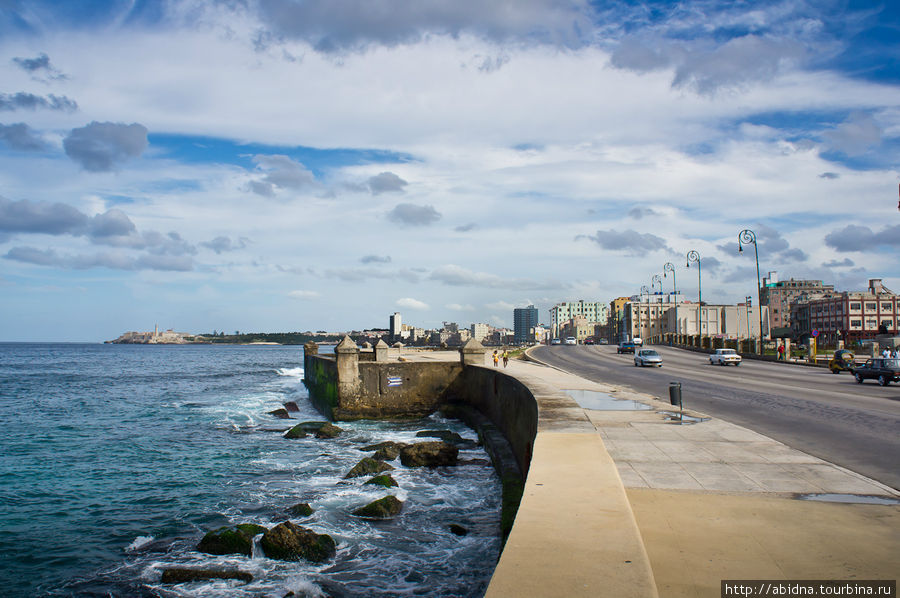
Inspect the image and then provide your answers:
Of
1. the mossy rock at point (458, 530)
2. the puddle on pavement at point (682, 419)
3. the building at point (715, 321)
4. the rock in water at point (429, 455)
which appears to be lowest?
the mossy rock at point (458, 530)

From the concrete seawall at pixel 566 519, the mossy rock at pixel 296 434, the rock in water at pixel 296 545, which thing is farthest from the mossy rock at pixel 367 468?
the mossy rock at pixel 296 434

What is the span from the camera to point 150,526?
12.8 metres

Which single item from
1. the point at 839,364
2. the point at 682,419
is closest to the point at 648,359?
the point at 839,364

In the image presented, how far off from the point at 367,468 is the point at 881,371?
73.6ft

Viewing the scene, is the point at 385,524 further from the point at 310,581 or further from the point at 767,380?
the point at 767,380

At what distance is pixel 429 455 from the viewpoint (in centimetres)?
1686

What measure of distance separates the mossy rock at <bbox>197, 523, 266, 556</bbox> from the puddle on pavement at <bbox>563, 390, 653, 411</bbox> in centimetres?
846

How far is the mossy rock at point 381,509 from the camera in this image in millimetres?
12383

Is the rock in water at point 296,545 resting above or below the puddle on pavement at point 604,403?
below

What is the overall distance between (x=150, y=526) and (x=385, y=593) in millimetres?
6752

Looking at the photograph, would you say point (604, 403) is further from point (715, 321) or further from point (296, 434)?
point (715, 321)

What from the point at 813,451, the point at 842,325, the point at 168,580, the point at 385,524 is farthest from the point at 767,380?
the point at 842,325

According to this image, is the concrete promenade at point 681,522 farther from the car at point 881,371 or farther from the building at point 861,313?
the building at point 861,313

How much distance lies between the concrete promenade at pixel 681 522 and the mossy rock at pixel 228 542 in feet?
19.1
